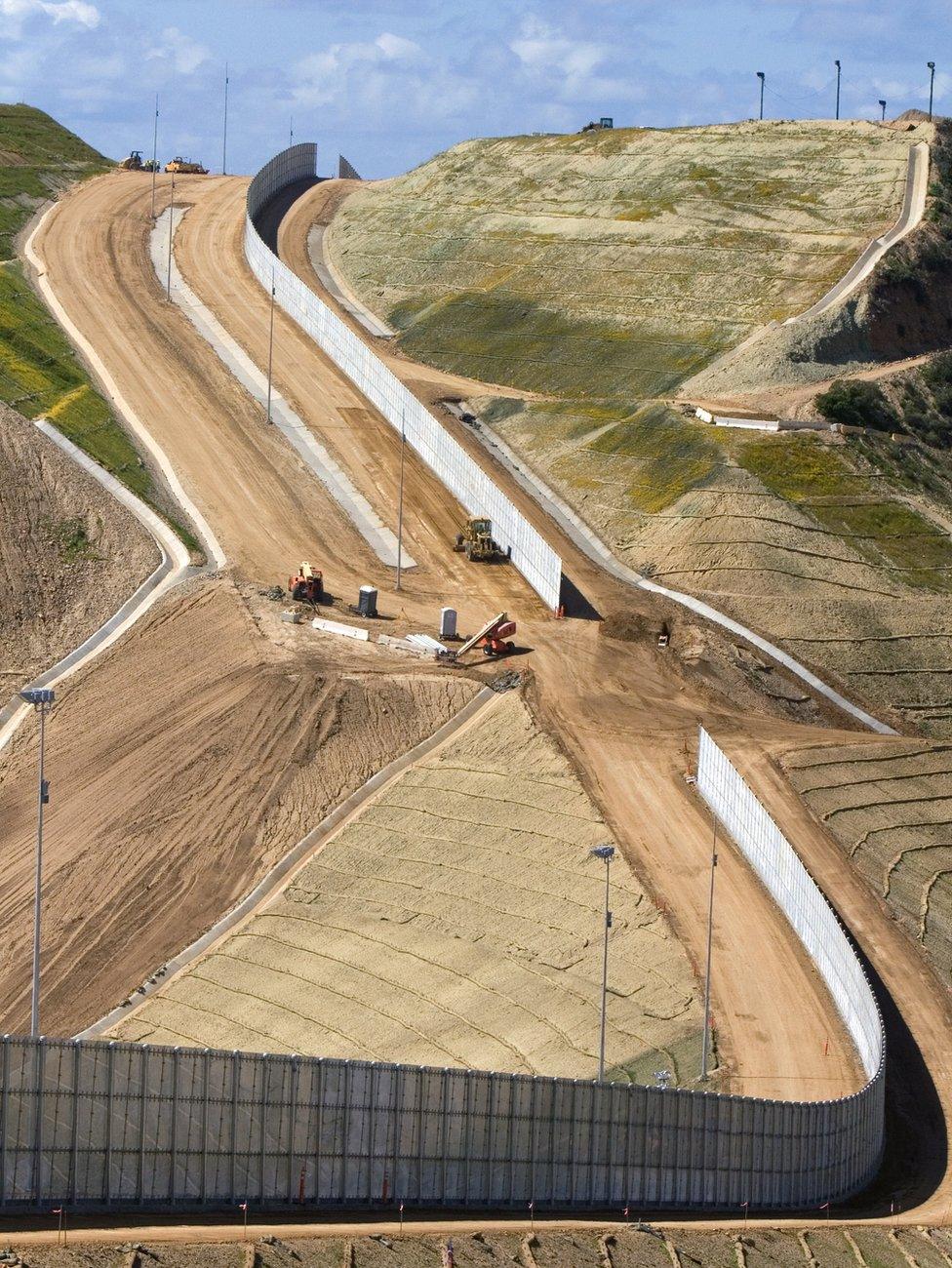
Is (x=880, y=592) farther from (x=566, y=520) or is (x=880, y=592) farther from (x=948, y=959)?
(x=948, y=959)

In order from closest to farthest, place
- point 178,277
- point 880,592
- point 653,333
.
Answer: point 880,592 → point 653,333 → point 178,277

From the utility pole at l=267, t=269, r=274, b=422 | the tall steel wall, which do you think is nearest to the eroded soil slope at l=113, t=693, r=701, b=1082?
the tall steel wall

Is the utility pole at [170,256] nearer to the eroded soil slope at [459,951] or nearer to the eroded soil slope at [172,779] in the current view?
the eroded soil slope at [172,779]

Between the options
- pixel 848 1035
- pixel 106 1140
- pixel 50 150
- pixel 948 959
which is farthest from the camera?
pixel 50 150

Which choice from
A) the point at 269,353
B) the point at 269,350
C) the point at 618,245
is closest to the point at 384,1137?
the point at 269,353

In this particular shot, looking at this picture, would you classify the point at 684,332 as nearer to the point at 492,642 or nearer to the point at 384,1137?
the point at 492,642

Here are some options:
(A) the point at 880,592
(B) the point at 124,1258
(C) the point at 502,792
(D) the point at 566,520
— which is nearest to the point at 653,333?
(D) the point at 566,520

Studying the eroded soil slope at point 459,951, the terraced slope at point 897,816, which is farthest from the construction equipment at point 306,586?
the terraced slope at point 897,816
